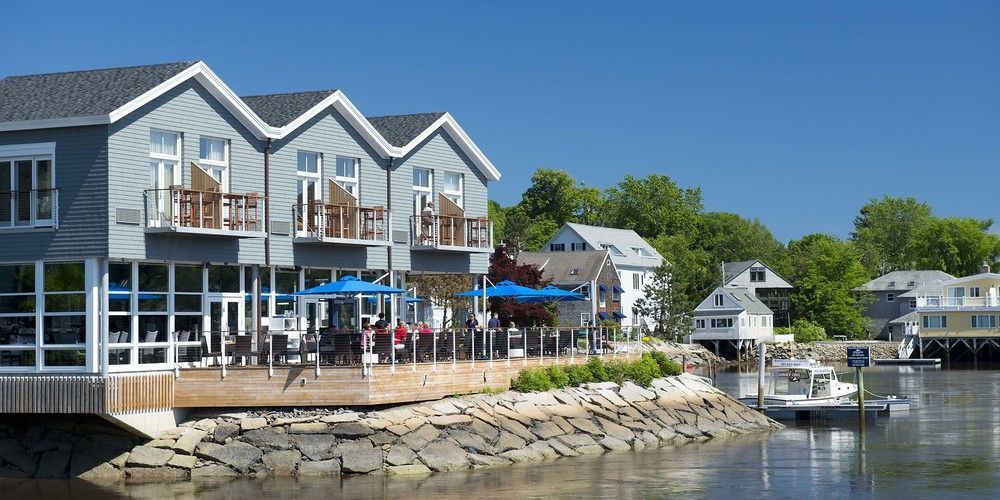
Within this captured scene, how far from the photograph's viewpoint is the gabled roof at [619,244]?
104394 mm

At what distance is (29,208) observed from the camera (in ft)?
107

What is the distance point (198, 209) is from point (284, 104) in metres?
6.42

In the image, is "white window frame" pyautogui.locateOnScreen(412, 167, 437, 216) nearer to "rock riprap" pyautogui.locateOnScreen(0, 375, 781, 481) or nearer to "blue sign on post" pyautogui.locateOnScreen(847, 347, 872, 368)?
"rock riprap" pyautogui.locateOnScreen(0, 375, 781, 481)

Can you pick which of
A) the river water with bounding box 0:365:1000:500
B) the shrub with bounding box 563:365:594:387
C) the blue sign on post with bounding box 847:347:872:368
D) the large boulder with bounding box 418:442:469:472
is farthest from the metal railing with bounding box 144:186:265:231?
the blue sign on post with bounding box 847:347:872:368

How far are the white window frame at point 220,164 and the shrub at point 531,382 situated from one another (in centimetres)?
936

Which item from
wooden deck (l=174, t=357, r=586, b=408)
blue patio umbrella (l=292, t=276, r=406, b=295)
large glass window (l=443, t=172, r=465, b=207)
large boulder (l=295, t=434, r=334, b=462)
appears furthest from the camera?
large glass window (l=443, t=172, r=465, b=207)

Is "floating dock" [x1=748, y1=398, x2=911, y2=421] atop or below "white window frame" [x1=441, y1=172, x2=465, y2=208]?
below

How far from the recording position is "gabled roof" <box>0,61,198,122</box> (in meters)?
32.6

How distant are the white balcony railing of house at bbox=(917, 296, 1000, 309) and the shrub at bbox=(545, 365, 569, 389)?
7032cm

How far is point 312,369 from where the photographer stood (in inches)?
1260

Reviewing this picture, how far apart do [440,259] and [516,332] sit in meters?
4.99

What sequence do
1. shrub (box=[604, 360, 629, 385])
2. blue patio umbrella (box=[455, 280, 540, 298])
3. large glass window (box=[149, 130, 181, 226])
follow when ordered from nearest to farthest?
large glass window (box=[149, 130, 181, 226]), shrub (box=[604, 360, 629, 385]), blue patio umbrella (box=[455, 280, 540, 298])

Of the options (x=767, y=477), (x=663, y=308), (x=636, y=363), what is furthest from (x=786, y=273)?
(x=767, y=477)

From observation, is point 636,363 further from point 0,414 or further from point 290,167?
point 0,414
